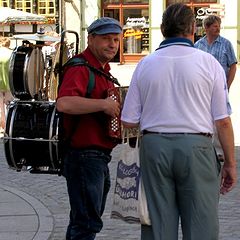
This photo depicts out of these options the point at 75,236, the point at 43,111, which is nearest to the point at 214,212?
the point at 75,236

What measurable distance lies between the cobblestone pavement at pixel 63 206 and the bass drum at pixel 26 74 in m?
1.25

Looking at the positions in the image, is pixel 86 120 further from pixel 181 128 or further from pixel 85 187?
pixel 181 128

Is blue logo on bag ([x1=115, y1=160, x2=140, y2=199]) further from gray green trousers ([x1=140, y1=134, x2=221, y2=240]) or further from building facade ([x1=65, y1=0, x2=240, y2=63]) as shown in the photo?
building facade ([x1=65, y1=0, x2=240, y2=63])

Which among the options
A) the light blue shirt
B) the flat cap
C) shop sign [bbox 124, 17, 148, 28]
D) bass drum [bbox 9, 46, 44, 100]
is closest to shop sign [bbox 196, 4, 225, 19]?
shop sign [bbox 124, 17, 148, 28]

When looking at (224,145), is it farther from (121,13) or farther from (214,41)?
(121,13)

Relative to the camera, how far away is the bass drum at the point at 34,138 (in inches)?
203

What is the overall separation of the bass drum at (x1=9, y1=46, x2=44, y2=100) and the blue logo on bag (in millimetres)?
1451

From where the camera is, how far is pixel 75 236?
479 centimetres

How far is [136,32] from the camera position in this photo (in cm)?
2794

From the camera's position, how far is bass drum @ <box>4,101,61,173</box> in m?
5.17

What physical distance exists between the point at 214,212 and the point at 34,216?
293cm

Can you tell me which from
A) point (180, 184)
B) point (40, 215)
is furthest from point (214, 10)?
point (180, 184)

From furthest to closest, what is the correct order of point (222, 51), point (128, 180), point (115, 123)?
point (222, 51) → point (115, 123) → point (128, 180)

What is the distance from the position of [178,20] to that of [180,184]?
2.99ft
